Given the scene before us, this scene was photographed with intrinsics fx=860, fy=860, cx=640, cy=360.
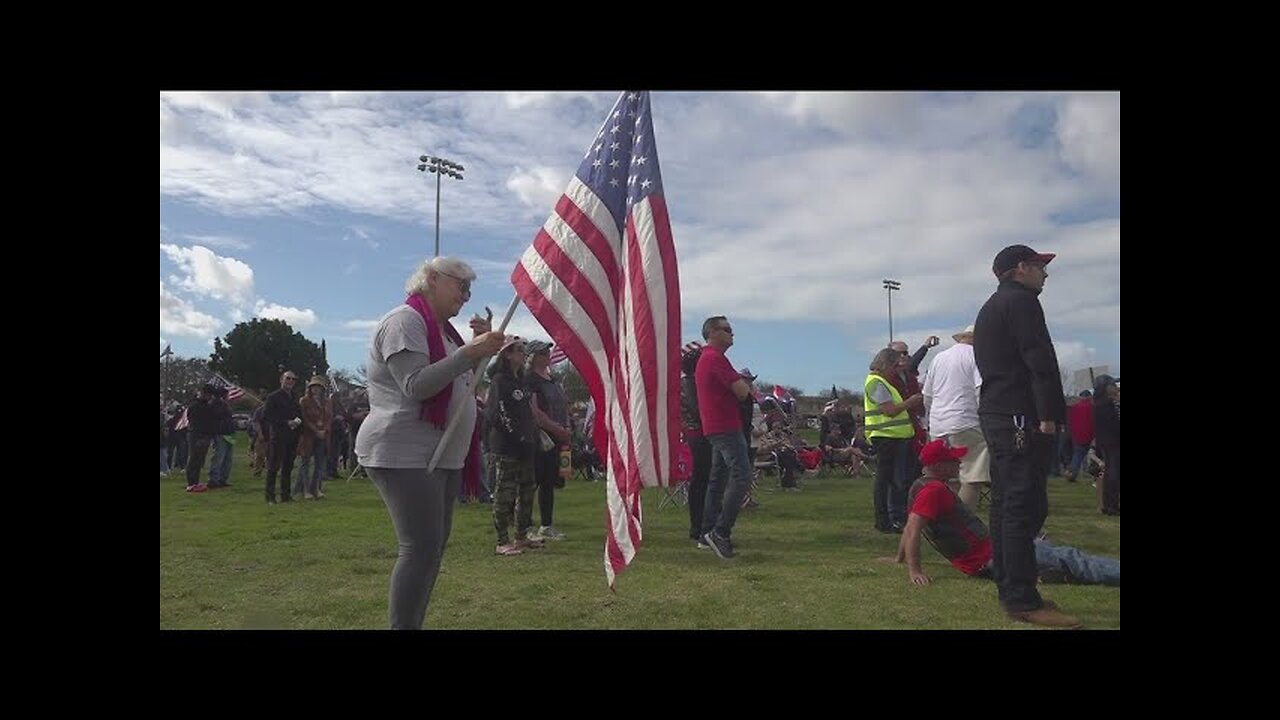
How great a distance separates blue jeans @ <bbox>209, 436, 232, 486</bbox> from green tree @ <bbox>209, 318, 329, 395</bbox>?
143 ft

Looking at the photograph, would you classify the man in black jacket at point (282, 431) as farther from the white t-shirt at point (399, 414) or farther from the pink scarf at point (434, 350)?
the white t-shirt at point (399, 414)

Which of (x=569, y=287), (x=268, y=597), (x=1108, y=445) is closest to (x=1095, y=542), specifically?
(x=1108, y=445)

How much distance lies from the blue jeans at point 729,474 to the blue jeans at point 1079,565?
222 cm

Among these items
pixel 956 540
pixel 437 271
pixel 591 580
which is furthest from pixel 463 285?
pixel 956 540

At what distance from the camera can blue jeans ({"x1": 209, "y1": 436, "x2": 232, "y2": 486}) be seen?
14664mm

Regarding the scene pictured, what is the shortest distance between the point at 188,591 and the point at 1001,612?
5331mm

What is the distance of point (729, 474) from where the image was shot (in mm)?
7219

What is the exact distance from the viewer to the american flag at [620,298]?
3.92 m

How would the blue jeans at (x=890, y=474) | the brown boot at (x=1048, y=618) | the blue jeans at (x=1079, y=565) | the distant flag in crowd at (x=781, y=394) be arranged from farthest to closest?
the distant flag in crowd at (x=781, y=394) → the blue jeans at (x=890, y=474) → the blue jeans at (x=1079, y=565) → the brown boot at (x=1048, y=618)

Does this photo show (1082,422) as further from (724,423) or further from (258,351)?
Result: (258,351)

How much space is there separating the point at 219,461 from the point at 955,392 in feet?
41.2

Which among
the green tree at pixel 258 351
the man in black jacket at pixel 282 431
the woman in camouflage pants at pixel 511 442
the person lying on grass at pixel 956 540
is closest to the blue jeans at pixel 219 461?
the man in black jacket at pixel 282 431

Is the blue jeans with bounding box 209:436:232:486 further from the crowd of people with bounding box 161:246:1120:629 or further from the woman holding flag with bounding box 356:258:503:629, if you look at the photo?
the woman holding flag with bounding box 356:258:503:629

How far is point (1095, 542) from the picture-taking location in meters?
7.83
